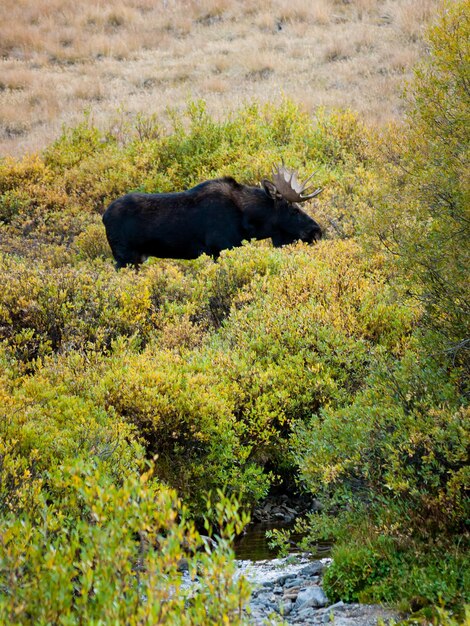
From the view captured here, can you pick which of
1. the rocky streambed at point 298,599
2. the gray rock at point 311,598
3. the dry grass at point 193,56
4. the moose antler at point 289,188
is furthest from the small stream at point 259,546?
the dry grass at point 193,56

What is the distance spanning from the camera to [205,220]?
38.4 feet

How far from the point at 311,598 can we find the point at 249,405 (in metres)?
2.90

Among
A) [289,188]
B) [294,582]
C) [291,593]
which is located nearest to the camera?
[291,593]

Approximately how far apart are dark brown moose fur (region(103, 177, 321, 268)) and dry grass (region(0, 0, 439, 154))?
7.71 meters

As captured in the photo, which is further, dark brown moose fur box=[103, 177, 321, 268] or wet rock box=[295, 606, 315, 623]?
dark brown moose fur box=[103, 177, 321, 268]

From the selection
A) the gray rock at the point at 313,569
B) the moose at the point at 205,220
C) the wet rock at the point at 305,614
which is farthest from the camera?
the moose at the point at 205,220

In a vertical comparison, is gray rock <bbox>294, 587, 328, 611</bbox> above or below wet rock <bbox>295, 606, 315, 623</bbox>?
below

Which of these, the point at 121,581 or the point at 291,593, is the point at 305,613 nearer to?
the point at 291,593

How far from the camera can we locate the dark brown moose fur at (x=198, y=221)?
38.4 ft

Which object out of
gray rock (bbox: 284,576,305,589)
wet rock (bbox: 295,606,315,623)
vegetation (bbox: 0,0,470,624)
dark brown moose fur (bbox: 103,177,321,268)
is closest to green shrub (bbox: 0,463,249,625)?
vegetation (bbox: 0,0,470,624)

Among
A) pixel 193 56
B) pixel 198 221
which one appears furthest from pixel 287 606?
pixel 193 56

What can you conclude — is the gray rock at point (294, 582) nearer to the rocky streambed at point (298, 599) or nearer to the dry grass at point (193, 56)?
the rocky streambed at point (298, 599)

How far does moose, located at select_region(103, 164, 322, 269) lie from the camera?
11.7 meters

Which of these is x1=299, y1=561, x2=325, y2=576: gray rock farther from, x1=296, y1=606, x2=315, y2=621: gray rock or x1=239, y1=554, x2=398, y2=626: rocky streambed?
x1=296, y1=606, x2=315, y2=621: gray rock
